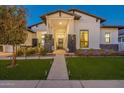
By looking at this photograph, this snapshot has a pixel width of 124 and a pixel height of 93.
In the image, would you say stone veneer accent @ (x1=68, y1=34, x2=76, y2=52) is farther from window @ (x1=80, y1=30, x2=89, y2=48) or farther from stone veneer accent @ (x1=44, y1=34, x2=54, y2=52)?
stone veneer accent @ (x1=44, y1=34, x2=54, y2=52)

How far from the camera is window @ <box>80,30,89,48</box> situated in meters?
26.8

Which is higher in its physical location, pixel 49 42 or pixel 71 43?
pixel 49 42

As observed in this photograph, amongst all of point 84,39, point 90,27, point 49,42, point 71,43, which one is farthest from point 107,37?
point 49,42

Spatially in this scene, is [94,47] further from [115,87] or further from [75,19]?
[115,87]

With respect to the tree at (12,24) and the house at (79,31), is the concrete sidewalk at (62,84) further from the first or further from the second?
the house at (79,31)

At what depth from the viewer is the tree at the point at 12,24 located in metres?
13.6

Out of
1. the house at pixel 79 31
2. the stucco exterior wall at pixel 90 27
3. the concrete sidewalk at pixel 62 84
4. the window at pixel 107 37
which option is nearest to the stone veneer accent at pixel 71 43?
the house at pixel 79 31

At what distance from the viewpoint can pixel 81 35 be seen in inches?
1048

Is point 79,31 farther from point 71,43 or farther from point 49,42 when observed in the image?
point 49,42

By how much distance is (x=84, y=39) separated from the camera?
26984mm

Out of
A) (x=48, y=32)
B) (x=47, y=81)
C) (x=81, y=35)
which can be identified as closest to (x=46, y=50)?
(x=48, y=32)

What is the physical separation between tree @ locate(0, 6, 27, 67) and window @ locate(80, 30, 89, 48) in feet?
43.5

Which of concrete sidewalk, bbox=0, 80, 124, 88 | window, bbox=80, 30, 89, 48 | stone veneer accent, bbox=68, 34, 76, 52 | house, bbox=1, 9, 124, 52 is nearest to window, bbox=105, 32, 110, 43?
house, bbox=1, 9, 124, 52

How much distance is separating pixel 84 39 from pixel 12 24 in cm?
1408
